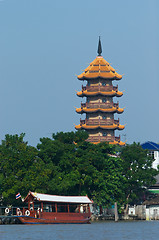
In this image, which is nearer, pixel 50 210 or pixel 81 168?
pixel 50 210

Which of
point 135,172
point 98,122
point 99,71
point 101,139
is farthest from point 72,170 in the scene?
point 99,71

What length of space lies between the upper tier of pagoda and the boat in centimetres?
4189

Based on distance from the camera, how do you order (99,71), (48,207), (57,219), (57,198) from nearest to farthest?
(57,198)
(57,219)
(48,207)
(99,71)

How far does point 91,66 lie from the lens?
126 meters

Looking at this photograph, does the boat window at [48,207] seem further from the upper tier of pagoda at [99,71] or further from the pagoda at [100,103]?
the upper tier of pagoda at [99,71]

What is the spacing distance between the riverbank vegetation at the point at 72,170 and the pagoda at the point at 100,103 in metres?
20.7

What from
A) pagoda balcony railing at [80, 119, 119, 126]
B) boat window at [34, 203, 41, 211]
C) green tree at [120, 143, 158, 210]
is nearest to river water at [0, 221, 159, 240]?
boat window at [34, 203, 41, 211]

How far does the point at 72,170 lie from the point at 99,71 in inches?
1545

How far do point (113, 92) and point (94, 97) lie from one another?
134 inches

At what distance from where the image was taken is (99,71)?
124 meters

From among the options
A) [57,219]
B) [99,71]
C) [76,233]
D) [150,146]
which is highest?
[99,71]

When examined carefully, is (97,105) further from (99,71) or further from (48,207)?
(48,207)

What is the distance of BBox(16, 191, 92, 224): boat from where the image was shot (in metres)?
78.1

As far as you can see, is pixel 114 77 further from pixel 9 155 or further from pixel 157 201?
pixel 9 155
